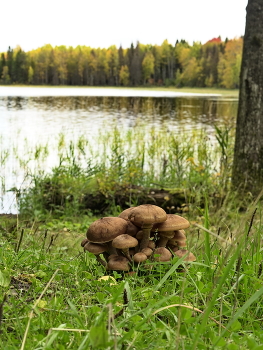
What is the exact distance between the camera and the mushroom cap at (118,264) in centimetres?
268

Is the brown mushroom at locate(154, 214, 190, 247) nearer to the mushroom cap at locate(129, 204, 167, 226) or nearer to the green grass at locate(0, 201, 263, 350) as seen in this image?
the mushroom cap at locate(129, 204, 167, 226)

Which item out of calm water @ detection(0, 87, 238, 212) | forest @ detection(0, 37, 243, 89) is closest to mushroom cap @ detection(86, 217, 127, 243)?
calm water @ detection(0, 87, 238, 212)

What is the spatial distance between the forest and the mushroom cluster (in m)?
83.7

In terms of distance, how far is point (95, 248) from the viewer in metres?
2.75

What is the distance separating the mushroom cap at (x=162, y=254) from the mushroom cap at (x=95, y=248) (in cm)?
36

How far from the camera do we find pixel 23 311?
2035 millimetres

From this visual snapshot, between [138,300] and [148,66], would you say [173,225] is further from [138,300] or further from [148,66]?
[148,66]

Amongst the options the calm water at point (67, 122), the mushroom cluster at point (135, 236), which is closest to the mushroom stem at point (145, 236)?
the mushroom cluster at point (135, 236)

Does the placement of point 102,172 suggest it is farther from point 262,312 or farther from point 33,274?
point 262,312

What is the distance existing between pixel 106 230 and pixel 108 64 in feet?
311

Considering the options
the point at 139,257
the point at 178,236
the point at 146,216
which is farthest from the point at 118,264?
the point at 178,236

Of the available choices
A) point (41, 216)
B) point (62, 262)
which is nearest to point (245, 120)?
point (41, 216)

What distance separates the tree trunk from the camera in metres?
6.81

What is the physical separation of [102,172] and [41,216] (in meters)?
1.47
